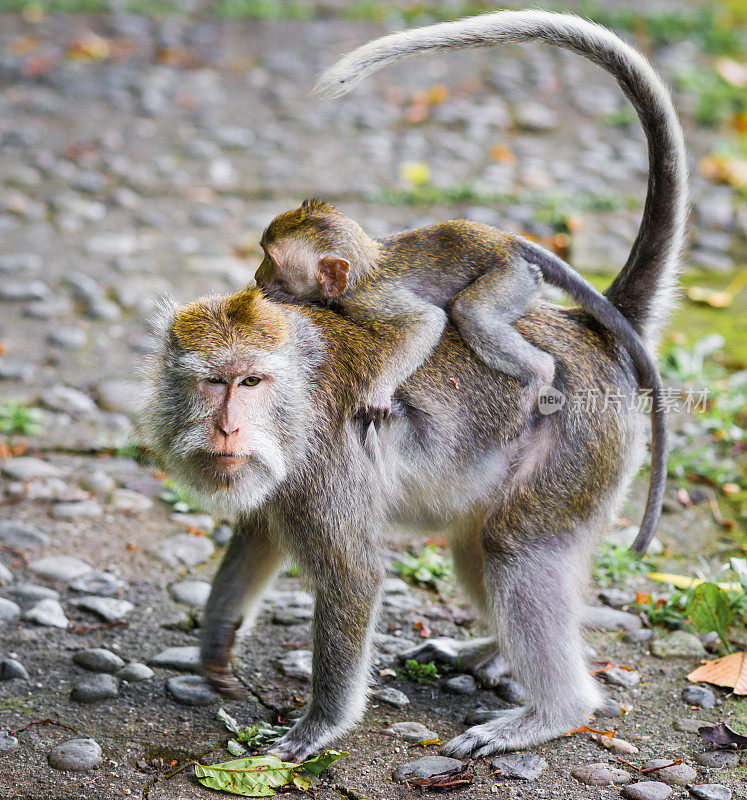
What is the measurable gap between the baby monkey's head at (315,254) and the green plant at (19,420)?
7.08ft

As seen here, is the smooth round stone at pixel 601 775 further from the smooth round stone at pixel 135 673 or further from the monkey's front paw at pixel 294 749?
the smooth round stone at pixel 135 673

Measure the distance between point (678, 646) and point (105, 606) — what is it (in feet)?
7.27

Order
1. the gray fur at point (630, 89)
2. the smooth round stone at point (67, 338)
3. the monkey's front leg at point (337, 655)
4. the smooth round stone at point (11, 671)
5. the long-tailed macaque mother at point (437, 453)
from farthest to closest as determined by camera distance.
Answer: the smooth round stone at point (67, 338)
the smooth round stone at point (11, 671)
the monkey's front leg at point (337, 655)
the long-tailed macaque mother at point (437, 453)
the gray fur at point (630, 89)

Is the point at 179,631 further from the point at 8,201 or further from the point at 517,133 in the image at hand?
the point at 517,133

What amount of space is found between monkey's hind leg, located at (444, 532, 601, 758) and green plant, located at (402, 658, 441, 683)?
39 centimetres

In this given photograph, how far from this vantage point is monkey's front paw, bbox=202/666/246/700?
12.1 feet

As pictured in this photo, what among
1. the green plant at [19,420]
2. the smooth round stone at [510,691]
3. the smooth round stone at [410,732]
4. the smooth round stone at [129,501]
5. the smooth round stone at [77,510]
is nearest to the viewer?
the smooth round stone at [410,732]

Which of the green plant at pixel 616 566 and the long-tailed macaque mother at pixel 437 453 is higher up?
the long-tailed macaque mother at pixel 437 453

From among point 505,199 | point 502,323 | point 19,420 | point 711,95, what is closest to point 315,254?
point 502,323

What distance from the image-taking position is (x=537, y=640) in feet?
11.4

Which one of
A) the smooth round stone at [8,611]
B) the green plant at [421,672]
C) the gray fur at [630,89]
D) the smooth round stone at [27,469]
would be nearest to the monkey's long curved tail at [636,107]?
the gray fur at [630,89]

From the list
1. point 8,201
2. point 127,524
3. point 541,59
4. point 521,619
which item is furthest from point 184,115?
point 521,619

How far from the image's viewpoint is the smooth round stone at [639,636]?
4.16 metres

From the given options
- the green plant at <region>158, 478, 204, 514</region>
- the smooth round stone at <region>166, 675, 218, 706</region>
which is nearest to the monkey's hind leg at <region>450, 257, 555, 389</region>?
the smooth round stone at <region>166, 675, 218, 706</region>
